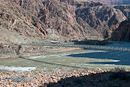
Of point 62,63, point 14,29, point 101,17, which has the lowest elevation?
point 62,63

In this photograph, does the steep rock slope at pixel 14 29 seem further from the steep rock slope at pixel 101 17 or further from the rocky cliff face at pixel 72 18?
the steep rock slope at pixel 101 17

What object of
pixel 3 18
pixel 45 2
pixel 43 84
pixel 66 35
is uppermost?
pixel 45 2

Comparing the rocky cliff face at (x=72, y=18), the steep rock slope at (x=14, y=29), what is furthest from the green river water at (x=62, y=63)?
the rocky cliff face at (x=72, y=18)

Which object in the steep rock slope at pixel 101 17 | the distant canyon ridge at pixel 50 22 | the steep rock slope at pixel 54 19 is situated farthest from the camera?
the steep rock slope at pixel 101 17

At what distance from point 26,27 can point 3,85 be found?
Result: 5332 cm

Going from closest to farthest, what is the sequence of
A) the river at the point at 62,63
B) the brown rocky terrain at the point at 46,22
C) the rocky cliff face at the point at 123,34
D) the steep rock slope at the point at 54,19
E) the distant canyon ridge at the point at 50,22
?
the river at the point at 62,63
the brown rocky terrain at the point at 46,22
the distant canyon ridge at the point at 50,22
the rocky cliff face at the point at 123,34
the steep rock slope at the point at 54,19

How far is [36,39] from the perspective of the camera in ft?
199

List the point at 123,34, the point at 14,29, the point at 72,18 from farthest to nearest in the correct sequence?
the point at 72,18 → the point at 123,34 → the point at 14,29

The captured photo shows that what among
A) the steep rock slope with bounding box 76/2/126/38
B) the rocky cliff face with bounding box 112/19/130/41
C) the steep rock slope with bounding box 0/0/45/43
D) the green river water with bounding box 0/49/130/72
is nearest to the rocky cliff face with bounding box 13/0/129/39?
the steep rock slope with bounding box 76/2/126/38

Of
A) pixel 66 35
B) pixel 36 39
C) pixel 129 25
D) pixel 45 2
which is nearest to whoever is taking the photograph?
pixel 36 39

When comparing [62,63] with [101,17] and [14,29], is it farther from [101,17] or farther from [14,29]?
[101,17]

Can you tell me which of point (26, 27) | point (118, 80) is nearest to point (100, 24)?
point (26, 27)

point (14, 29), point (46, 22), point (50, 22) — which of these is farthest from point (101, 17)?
point (14, 29)

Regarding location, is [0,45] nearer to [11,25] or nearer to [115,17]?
[11,25]
